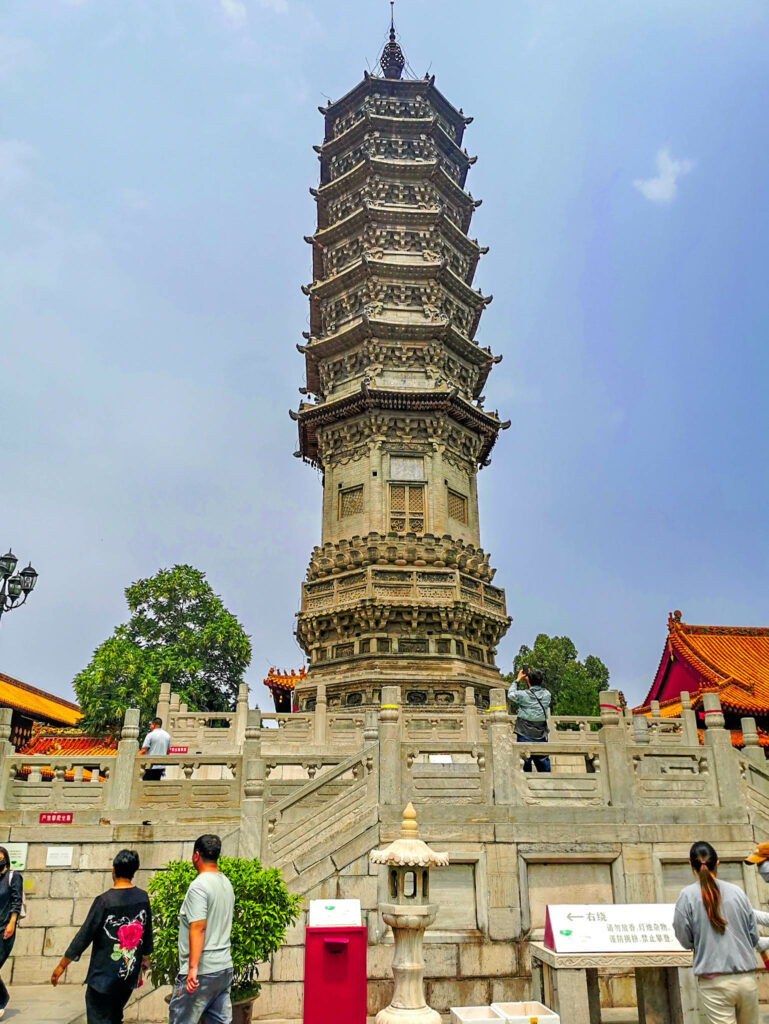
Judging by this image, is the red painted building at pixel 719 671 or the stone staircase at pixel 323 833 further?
the red painted building at pixel 719 671

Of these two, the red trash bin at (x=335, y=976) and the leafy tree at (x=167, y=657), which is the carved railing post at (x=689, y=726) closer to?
the red trash bin at (x=335, y=976)

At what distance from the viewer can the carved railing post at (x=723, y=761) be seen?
383 inches

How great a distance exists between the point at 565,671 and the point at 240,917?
32.1 m

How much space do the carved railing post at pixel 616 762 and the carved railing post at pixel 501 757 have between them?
4.06 feet

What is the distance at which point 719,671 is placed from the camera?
23.1 meters

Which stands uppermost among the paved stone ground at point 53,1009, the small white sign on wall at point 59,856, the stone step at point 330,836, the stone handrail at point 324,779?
the stone handrail at point 324,779

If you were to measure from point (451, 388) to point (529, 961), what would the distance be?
17.2 metres

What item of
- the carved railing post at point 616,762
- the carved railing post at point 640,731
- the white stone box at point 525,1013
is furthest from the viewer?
the carved railing post at point 640,731

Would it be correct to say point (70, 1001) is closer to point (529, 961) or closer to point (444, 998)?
point (444, 998)

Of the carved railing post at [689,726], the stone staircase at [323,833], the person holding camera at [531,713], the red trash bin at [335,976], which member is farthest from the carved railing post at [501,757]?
the carved railing post at [689,726]

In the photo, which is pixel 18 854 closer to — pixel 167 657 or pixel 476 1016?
pixel 476 1016

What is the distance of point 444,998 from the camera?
8.48 meters

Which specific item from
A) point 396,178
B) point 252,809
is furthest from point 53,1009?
point 396,178

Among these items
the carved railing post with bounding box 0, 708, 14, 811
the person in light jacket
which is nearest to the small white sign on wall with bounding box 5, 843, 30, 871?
the carved railing post with bounding box 0, 708, 14, 811
